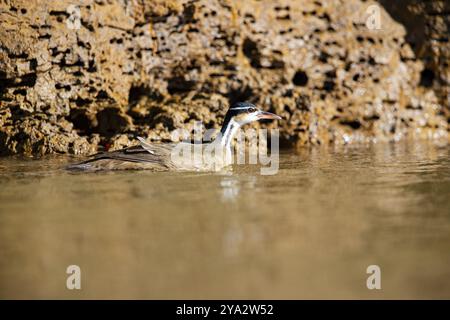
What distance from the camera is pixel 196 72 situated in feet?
35.7

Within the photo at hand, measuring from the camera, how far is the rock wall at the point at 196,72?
953cm

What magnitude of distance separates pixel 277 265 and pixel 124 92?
294 inches

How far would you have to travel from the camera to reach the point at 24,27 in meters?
9.52

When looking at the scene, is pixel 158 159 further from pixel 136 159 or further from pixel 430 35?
pixel 430 35

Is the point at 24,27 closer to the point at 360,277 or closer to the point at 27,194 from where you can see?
the point at 27,194

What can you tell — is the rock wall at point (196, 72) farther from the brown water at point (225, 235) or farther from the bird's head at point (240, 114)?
the brown water at point (225, 235)

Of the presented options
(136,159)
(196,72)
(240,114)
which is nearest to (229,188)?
(136,159)

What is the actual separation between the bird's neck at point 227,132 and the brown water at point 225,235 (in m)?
1.64

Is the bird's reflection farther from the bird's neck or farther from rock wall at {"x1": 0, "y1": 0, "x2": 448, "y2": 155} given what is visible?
rock wall at {"x1": 0, "y1": 0, "x2": 448, "y2": 155}

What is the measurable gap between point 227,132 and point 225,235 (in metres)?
4.47

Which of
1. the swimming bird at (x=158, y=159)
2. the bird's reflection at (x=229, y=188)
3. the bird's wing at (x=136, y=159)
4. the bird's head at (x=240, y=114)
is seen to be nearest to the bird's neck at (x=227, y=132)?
the bird's head at (x=240, y=114)


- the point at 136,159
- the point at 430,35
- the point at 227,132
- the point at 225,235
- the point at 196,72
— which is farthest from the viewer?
the point at 430,35
